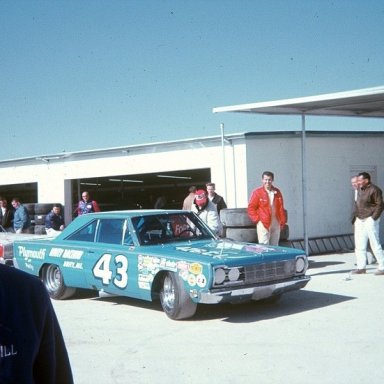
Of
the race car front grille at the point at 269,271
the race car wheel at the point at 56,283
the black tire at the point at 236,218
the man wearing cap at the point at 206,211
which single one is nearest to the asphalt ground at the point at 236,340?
the race car wheel at the point at 56,283

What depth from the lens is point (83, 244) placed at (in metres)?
8.54

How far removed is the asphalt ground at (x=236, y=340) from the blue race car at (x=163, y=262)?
1.08 feet

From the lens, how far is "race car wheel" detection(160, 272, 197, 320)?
697cm

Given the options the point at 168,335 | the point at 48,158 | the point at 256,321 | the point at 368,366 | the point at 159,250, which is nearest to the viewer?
the point at 368,366

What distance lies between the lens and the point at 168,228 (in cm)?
816

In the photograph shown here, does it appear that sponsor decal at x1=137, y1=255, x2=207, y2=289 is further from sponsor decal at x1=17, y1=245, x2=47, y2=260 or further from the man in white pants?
the man in white pants

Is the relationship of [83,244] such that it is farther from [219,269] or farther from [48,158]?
[48,158]

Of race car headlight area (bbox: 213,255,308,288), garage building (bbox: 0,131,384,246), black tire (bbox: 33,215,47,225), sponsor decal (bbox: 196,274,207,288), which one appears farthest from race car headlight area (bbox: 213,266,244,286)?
black tire (bbox: 33,215,47,225)

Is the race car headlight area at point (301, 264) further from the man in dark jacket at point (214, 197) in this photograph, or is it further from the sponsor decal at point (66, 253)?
the man in dark jacket at point (214, 197)

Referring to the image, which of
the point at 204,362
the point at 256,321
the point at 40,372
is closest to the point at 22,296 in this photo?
the point at 40,372

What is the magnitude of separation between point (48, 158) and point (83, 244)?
35.4ft

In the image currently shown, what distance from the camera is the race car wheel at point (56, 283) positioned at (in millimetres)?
8859

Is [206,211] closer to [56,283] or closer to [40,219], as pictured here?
[56,283]

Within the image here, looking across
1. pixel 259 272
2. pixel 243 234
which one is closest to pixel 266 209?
pixel 243 234
